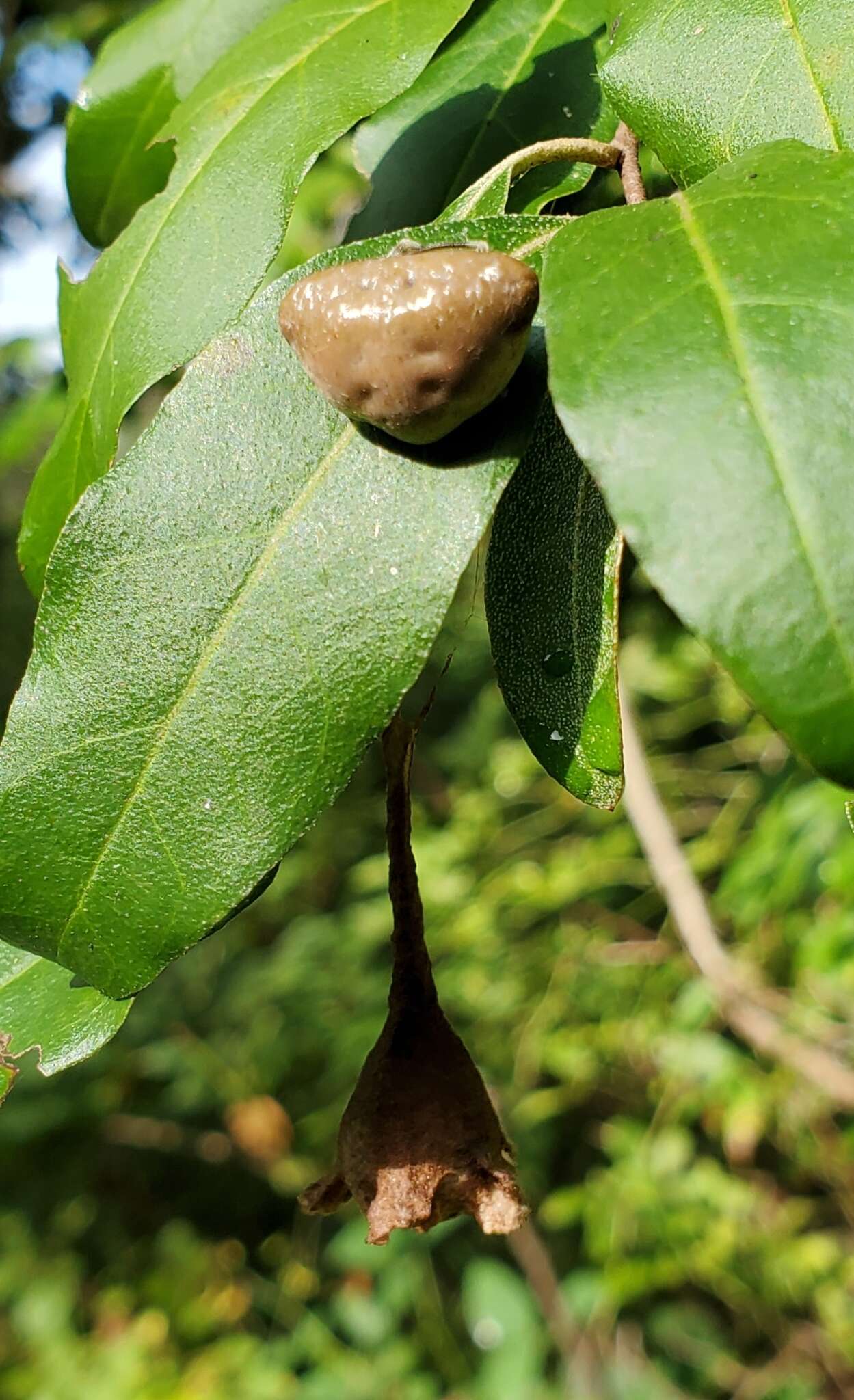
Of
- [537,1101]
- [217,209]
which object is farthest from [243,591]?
[537,1101]

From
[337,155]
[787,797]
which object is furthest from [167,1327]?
[337,155]

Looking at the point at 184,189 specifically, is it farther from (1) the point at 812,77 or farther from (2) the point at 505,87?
(1) the point at 812,77

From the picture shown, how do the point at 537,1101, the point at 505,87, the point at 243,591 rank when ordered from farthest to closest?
1. the point at 537,1101
2. the point at 505,87
3. the point at 243,591

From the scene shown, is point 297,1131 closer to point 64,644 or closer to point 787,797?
point 787,797

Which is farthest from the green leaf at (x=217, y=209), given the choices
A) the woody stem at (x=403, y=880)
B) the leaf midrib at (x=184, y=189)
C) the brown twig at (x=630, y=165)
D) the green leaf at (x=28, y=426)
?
the green leaf at (x=28, y=426)

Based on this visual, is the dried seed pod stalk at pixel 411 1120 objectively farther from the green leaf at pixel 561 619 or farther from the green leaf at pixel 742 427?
the green leaf at pixel 742 427

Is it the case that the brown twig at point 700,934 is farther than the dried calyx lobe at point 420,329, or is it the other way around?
the brown twig at point 700,934
